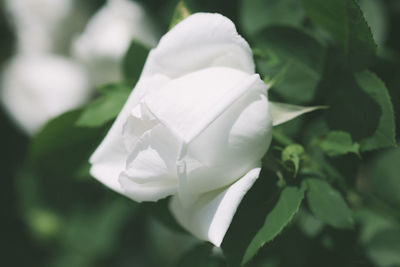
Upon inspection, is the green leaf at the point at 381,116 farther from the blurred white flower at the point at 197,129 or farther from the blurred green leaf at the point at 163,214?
the blurred green leaf at the point at 163,214

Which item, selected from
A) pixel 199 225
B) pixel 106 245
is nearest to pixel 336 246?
pixel 199 225

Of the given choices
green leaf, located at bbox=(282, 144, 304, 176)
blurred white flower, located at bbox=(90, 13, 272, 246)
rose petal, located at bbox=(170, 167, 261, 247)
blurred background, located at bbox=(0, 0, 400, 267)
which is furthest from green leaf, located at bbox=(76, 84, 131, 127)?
green leaf, located at bbox=(282, 144, 304, 176)

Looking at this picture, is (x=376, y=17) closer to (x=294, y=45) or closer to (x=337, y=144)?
(x=294, y=45)

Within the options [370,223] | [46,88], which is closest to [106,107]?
[370,223]

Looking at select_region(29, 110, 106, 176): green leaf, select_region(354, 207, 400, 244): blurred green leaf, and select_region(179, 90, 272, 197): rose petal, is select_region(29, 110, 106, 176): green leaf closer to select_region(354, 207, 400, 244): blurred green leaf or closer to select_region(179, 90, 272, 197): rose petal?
select_region(179, 90, 272, 197): rose petal

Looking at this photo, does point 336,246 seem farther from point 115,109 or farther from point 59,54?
point 59,54

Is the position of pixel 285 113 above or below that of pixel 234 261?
above
